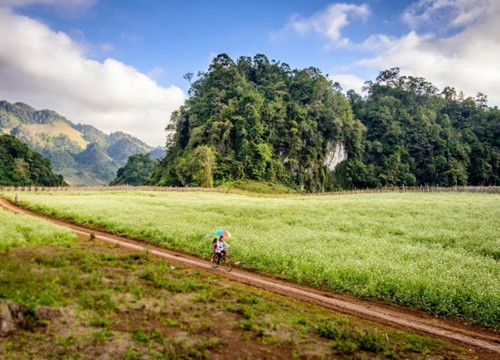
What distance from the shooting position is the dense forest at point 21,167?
97.9m

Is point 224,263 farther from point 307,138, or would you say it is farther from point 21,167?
point 21,167

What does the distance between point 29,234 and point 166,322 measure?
12999mm

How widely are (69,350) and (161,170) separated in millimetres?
108476

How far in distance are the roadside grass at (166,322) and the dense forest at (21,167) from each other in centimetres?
10623

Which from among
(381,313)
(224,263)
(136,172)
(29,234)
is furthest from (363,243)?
(136,172)

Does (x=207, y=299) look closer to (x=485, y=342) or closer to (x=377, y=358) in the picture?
(x=377, y=358)

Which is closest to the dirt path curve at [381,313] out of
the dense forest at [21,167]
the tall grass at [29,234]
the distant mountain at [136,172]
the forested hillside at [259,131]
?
the tall grass at [29,234]

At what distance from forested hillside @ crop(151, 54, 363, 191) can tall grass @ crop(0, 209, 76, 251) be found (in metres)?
62.9

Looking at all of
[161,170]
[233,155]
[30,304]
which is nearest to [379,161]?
[233,155]

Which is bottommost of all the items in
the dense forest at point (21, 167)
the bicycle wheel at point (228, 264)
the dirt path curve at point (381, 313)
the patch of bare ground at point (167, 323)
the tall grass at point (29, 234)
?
the dirt path curve at point (381, 313)

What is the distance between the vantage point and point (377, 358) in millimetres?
8883

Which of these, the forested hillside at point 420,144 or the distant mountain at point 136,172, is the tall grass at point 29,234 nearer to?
the forested hillside at point 420,144

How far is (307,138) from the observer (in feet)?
373

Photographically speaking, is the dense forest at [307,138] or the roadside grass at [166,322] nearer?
the roadside grass at [166,322]
